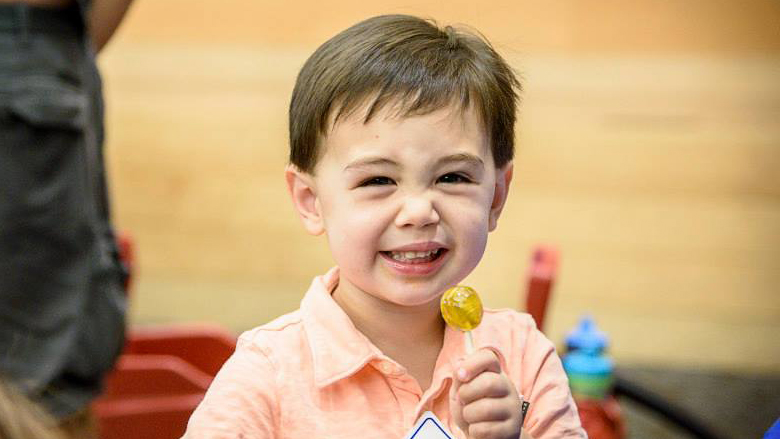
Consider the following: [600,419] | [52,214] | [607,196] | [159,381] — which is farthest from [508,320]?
[607,196]

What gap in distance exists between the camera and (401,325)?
0.70 m

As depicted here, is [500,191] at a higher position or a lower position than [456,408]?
higher

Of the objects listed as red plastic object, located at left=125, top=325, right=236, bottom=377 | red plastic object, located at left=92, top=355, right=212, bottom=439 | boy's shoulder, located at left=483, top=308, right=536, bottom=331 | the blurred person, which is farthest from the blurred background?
the blurred person

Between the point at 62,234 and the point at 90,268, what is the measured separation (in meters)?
0.05

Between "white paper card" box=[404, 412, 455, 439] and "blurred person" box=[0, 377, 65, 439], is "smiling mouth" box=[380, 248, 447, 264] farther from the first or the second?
"blurred person" box=[0, 377, 65, 439]

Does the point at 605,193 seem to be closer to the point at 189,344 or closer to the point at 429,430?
the point at 189,344

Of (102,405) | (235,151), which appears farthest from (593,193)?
(102,405)

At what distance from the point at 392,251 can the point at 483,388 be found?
0.10m

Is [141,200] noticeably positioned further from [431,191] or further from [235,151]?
[431,191]

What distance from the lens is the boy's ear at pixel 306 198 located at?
2.30ft

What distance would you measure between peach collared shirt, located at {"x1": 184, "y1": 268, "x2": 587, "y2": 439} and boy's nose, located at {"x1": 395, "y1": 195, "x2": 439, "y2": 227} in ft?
0.29

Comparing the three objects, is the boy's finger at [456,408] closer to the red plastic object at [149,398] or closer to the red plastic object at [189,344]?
the red plastic object at [149,398]

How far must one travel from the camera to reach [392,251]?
656 mm

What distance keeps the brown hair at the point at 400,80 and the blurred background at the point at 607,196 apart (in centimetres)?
128
